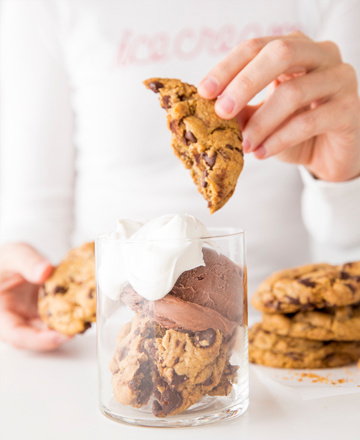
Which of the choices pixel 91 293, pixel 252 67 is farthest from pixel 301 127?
pixel 91 293

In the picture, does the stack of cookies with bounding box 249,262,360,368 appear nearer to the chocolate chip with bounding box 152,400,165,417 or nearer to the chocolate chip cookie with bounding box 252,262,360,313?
the chocolate chip cookie with bounding box 252,262,360,313

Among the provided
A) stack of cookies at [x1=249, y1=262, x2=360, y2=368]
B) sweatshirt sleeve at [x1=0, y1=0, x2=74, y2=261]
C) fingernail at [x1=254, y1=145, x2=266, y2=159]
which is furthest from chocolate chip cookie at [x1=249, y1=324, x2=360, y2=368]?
sweatshirt sleeve at [x1=0, y1=0, x2=74, y2=261]

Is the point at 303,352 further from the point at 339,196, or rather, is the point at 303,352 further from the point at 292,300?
the point at 339,196

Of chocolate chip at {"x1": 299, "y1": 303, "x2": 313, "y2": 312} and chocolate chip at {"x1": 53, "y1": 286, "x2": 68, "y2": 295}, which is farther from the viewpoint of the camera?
chocolate chip at {"x1": 53, "y1": 286, "x2": 68, "y2": 295}

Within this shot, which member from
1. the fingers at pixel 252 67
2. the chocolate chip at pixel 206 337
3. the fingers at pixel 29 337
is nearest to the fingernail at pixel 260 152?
the fingers at pixel 252 67

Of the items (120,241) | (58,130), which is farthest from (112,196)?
(120,241)

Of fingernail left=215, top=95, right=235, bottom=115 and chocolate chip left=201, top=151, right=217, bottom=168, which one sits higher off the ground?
fingernail left=215, top=95, right=235, bottom=115

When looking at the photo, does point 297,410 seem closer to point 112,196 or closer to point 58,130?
point 112,196
